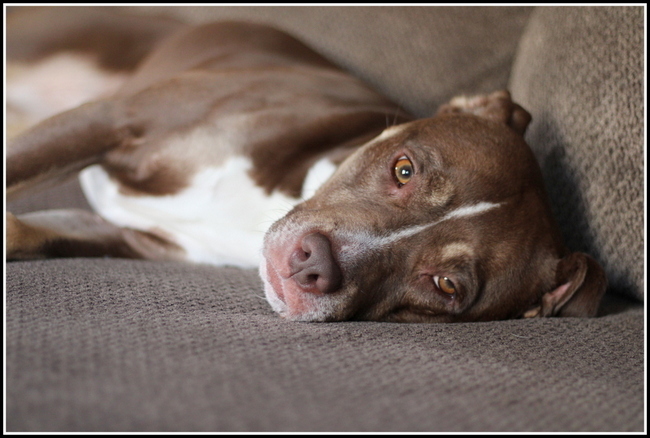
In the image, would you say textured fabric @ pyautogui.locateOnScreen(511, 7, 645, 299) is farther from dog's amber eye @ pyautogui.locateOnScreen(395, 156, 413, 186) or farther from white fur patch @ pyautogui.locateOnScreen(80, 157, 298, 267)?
white fur patch @ pyautogui.locateOnScreen(80, 157, 298, 267)

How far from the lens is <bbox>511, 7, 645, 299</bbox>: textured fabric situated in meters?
2.61

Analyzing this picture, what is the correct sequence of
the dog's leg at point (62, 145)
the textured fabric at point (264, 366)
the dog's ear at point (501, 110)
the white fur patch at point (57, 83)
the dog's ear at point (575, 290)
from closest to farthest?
1. the textured fabric at point (264, 366)
2. the dog's ear at point (575, 290)
3. the dog's leg at point (62, 145)
4. the dog's ear at point (501, 110)
5. the white fur patch at point (57, 83)

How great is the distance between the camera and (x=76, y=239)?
2910mm

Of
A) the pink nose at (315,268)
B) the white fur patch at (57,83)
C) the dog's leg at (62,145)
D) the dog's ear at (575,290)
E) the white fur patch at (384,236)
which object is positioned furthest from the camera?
the white fur patch at (57,83)

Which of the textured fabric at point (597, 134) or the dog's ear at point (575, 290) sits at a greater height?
the textured fabric at point (597, 134)

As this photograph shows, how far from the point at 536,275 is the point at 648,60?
0.98 meters

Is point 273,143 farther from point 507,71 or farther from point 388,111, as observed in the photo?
point 507,71

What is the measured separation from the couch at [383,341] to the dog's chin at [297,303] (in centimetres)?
6

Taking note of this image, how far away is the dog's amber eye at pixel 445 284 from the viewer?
7.84ft

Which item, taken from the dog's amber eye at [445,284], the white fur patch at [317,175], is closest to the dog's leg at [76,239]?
the white fur patch at [317,175]

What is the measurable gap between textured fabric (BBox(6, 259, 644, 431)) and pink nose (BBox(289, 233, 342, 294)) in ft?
0.49

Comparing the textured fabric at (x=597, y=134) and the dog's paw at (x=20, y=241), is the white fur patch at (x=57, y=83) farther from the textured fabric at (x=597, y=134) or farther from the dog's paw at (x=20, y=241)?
the textured fabric at (x=597, y=134)

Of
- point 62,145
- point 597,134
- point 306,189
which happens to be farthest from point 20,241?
point 597,134

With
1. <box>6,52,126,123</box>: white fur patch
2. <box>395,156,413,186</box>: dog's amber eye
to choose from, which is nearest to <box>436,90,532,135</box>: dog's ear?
<box>395,156,413,186</box>: dog's amber eye
